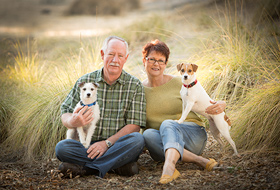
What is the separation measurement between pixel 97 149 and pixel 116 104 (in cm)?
58

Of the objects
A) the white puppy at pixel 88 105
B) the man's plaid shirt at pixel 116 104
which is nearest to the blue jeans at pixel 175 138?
the man's plaid shirt at pixel 116 104

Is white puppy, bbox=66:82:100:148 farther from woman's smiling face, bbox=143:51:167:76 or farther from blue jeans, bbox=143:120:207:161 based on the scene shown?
woman's smiling face, bbox=143:51:167:76

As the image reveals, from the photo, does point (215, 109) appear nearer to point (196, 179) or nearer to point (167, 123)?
point (167, 123)

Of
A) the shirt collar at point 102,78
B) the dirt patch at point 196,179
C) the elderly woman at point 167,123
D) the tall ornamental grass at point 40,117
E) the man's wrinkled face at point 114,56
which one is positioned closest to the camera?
the dirt patch at point 196,179

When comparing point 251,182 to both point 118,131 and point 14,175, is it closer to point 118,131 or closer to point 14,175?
point 118,131

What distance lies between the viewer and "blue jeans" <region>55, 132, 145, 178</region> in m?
3.05

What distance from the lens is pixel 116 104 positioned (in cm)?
333

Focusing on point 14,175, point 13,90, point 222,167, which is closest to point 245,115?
point 222,167

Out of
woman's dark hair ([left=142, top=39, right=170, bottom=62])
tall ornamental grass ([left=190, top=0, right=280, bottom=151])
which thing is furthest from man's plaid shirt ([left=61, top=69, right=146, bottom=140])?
tall ornamental grass ([left=190, top=0, right=280, bottom=151])

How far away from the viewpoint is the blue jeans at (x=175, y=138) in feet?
9.51

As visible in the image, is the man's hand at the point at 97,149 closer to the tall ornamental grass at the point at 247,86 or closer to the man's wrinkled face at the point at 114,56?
the man's wrinkled face at the point at 114,56

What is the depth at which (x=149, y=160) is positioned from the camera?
381cm

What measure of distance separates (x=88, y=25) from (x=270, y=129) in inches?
726

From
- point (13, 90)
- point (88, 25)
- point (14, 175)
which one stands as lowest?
point (14, 175)
